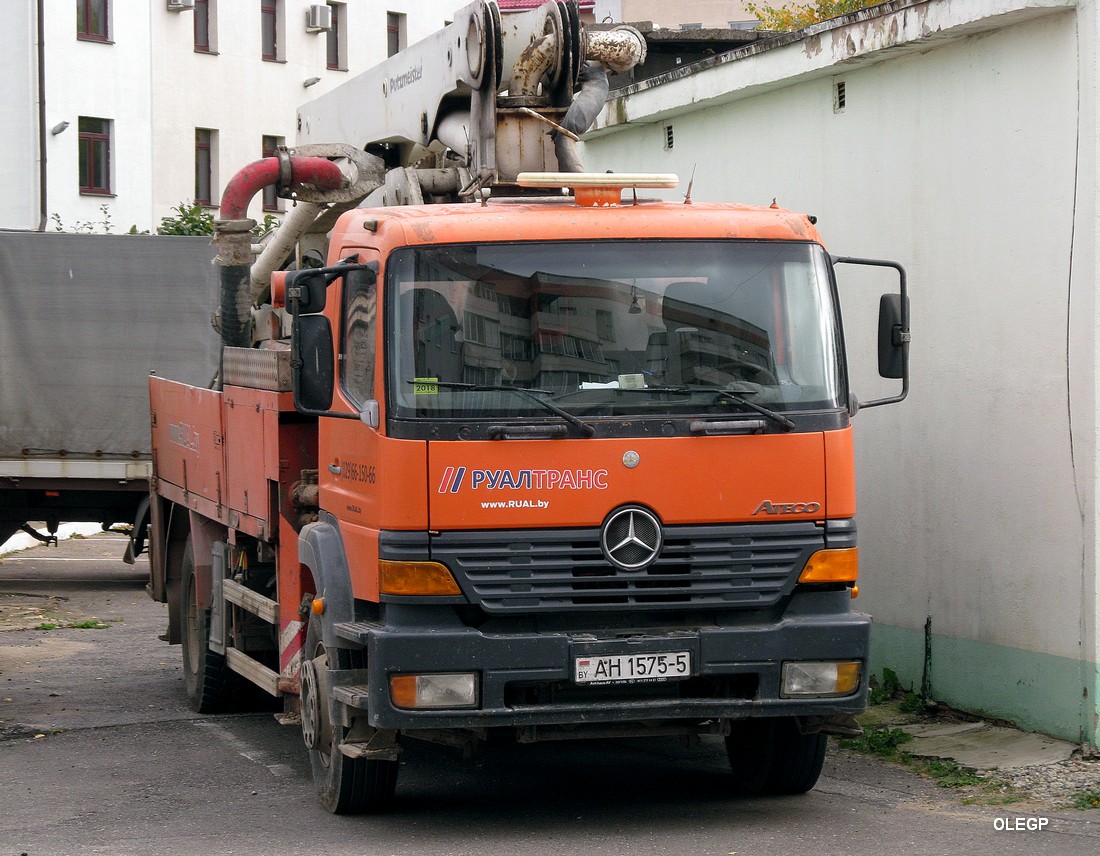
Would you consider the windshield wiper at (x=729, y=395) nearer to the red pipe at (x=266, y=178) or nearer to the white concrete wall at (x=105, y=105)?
the red pipe at (x=266, y=178)

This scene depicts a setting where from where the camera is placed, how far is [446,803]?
7828 millimetres

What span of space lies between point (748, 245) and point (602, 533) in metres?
1.36

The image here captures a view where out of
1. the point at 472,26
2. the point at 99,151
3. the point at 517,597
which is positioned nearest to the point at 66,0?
the point at 99,151

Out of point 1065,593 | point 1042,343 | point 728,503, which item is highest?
point 1042,343

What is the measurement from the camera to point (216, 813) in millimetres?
7723

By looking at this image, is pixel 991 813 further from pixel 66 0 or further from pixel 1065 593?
pixel 66 0

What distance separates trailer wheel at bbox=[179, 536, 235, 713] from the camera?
34.2ft

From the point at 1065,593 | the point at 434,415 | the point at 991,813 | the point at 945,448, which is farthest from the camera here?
the point at 945,448

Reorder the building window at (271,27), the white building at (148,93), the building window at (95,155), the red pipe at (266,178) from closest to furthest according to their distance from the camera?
the red pipe at (266,178) → the white building at (148,93) → the building window at (95,155) → the building window at (271,27)

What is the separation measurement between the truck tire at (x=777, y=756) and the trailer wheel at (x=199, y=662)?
3.39 meters

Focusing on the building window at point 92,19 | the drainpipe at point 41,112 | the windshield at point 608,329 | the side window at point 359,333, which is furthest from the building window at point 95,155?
the windshield at point 608,329

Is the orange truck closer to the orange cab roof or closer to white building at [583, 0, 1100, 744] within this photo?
the orange cab roof

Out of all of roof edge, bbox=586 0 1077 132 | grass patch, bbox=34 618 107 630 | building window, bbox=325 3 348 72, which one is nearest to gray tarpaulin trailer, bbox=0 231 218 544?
grass patch, bbox=34 618 107 630

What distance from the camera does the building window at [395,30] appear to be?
144 feet
